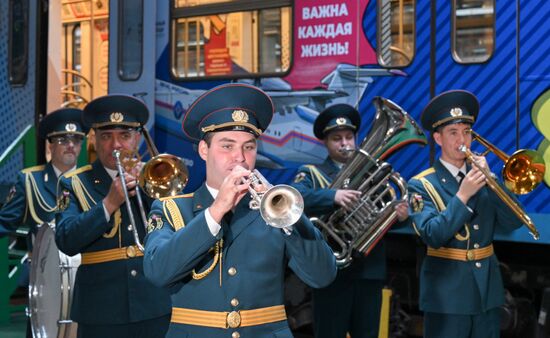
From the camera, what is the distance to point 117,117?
5805mm

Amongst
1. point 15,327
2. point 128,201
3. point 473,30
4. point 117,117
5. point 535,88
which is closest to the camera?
point 128,201

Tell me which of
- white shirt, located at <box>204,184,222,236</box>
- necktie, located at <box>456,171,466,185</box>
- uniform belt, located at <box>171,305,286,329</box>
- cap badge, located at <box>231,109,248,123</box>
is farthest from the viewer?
necktie, located at <box>456,171,466,185</box>

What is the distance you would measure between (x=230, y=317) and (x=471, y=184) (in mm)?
2228

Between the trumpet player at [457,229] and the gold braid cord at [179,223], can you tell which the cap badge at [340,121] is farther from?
the gold braid cord at [179,223]

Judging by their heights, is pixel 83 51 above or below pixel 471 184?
above

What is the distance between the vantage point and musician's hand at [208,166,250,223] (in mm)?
3646

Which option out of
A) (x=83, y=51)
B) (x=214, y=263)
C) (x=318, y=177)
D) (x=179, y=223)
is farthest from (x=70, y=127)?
(x=83, y=51)

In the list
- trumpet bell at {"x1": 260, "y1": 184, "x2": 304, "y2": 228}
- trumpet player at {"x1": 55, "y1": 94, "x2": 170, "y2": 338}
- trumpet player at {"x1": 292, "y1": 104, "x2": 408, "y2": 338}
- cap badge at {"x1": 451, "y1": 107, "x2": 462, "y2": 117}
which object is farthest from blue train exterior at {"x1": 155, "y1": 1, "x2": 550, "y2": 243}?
trumpet bell at {"x1": 260, "y1": 184, "x2": 304, "y2": 228}

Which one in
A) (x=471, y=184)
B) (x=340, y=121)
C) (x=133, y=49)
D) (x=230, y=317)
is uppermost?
(x=133, y=49)

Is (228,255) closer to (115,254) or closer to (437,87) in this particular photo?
(115,254)

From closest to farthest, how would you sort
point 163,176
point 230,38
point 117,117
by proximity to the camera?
point 163,176, point 117,117, point 230,38

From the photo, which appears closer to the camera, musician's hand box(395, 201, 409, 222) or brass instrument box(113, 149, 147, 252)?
brass instrument box(113, 149, 147, 252)

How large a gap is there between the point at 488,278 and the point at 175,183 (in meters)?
1.82

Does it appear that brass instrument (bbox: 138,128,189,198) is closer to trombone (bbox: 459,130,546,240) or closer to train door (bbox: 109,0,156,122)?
trombone (bbox: 459,130,546,240)
